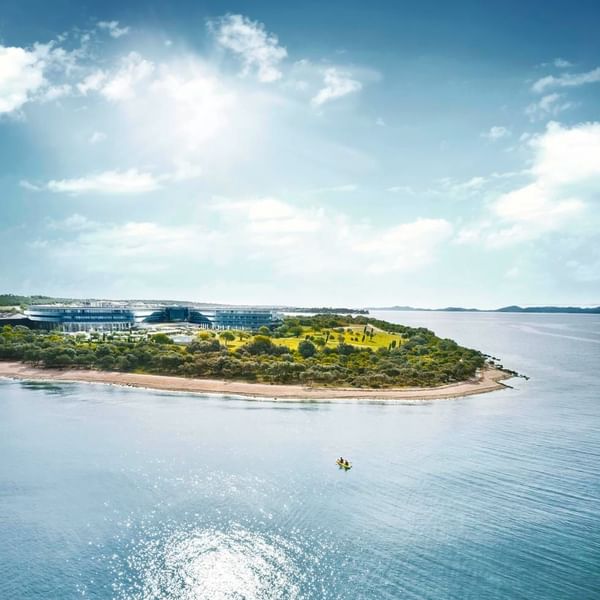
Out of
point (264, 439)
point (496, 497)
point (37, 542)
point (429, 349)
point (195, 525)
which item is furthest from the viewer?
point (429, 349)

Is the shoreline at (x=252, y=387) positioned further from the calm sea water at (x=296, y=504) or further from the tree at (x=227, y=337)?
the tree at (x=227, y=337)

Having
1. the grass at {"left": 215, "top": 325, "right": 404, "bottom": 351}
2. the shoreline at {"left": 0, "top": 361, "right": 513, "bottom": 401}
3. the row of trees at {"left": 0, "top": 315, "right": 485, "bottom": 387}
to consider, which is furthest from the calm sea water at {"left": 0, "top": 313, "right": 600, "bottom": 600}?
the grass at {"left": 215, "top": 325, "right": 404, "bottom": 351}

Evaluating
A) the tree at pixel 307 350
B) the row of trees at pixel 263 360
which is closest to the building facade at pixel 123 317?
the row of trees at pixel 263 360

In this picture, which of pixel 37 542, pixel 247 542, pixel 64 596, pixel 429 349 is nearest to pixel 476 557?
pixel 247 542

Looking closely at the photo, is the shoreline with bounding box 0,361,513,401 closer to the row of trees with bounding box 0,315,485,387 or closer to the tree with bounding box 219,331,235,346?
the row of trees with bounding box 0,315,485,387

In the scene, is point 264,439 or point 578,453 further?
point 264,439

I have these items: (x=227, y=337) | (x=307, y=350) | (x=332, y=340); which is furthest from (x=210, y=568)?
(x=332, y=340)

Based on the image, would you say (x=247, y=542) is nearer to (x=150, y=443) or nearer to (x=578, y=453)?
(x=150, y=443)
